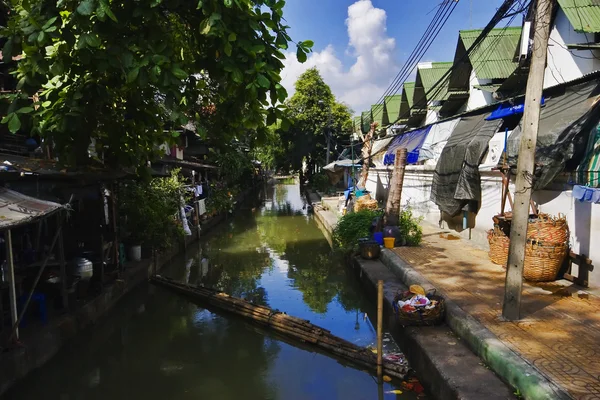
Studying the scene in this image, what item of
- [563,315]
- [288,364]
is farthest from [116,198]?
[563,315]

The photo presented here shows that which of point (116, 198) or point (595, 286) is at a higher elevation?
point (116, 198)

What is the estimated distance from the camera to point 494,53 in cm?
1380

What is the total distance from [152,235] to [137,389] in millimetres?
5826

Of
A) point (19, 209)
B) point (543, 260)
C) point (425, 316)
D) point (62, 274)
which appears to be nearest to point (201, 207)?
point (62, 274)

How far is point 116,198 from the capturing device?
9844 mm

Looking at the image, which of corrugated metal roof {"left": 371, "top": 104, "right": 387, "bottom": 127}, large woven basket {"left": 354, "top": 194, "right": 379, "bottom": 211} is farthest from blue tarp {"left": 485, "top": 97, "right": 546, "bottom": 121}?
corrugated metal roof {"left": 371, "top": 104, "right": 387, "bottom": 127}

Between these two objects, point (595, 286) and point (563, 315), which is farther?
point (595, 286)

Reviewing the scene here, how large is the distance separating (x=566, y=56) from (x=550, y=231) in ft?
18.0

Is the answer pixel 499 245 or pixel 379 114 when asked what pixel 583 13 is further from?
pixel 379 114

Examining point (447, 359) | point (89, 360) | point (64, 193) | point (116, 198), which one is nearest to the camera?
point (447, 359)

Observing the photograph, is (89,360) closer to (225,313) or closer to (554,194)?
(225,313)

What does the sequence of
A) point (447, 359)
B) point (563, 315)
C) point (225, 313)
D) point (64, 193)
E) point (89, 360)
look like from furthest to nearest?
1. point (225, 313)
2. point (64, 193)
3. point (89, 360)
4. point (563, 315)
5. point (447, 359)

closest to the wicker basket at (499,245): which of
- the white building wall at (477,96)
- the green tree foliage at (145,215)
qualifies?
the white building wall at (477,96)

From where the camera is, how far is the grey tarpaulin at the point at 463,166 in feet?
32.8
